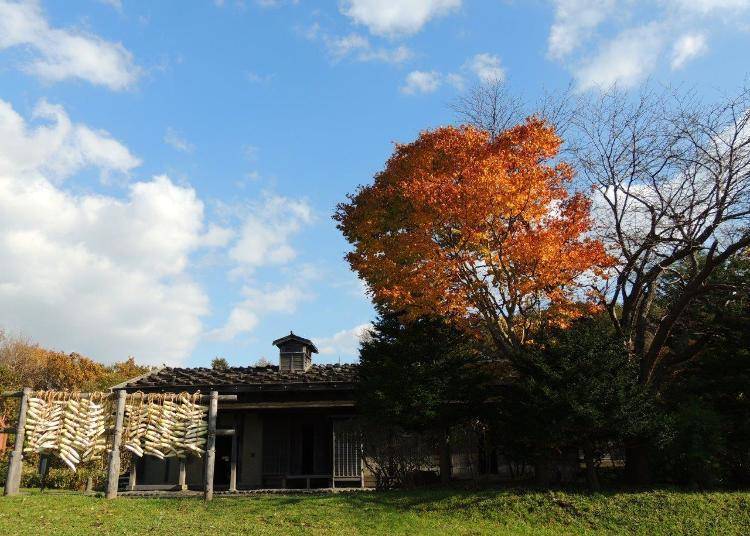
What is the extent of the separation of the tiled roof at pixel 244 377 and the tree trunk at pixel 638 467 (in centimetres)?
828

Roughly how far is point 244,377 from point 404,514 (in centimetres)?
968

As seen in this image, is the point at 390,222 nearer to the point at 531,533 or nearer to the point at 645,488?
the point at 531,533

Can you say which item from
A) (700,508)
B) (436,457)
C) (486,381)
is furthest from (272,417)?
(700,508)

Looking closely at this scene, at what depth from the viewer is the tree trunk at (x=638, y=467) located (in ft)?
47.6

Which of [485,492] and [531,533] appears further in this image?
[485,492]

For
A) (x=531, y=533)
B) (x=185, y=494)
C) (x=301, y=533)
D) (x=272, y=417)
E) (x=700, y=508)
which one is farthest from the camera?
(x=272, y=417)

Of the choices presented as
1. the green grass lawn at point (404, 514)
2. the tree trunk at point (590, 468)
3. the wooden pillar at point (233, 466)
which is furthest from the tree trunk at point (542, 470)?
the wooden pillar at point (233, 466)

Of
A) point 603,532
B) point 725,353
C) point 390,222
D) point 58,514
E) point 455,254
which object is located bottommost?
point 603,532

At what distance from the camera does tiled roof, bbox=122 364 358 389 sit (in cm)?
1917

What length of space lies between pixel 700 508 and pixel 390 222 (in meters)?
9.78

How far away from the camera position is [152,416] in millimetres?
13812

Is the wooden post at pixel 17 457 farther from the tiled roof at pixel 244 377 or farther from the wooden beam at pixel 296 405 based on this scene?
the wooden beam at pixel 296 405

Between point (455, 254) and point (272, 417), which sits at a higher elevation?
point (455, 254)

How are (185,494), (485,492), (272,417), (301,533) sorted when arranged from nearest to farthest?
1. (301,533)
2. (485,492)
3. (185,494)
4. (272,417)
